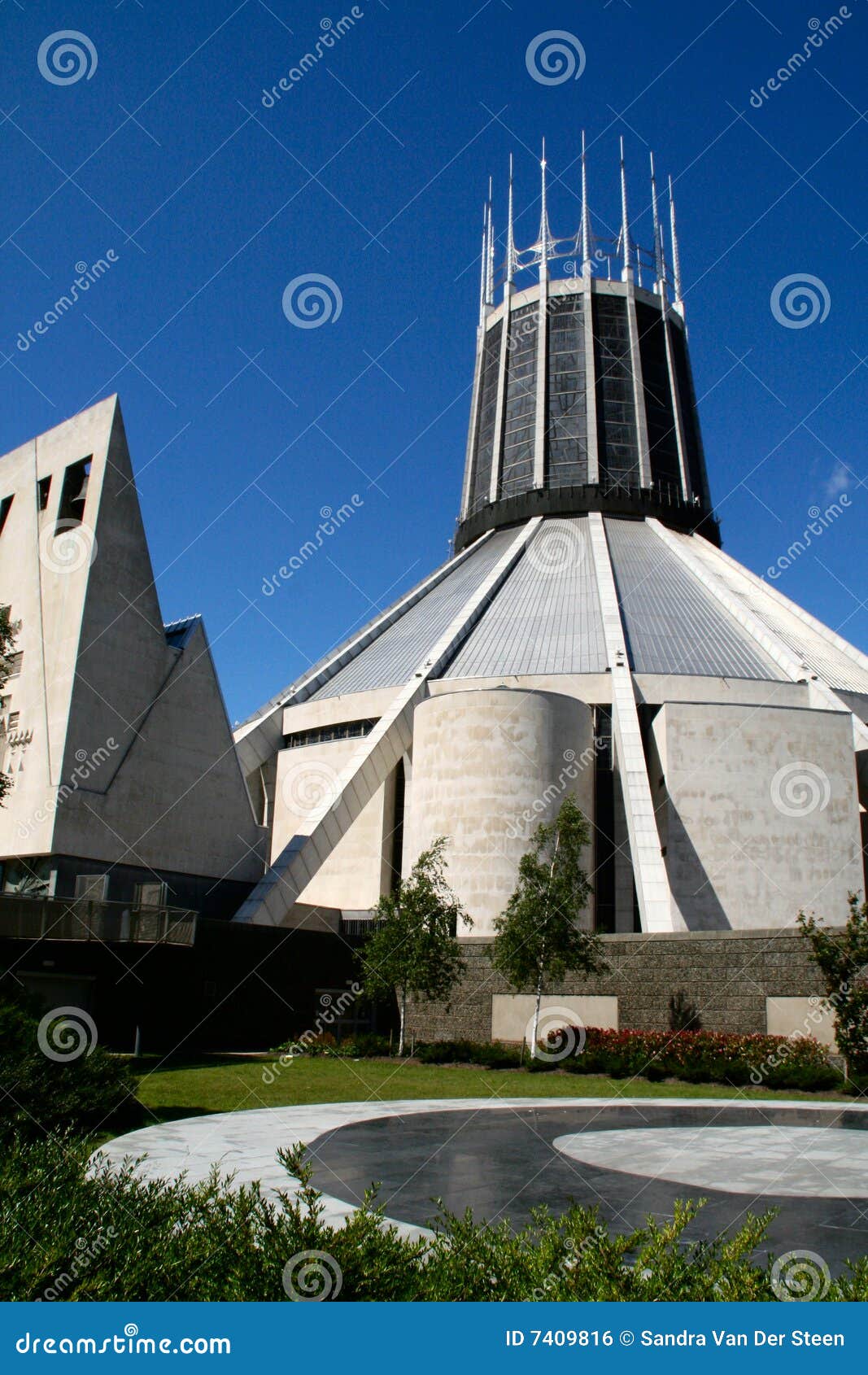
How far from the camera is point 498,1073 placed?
23375 mm

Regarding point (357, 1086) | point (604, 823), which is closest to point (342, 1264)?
point (357, 1086)

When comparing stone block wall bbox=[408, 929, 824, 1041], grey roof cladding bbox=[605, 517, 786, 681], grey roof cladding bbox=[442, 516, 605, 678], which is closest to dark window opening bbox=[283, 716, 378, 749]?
grey roof cladding bbox=[442, 516, 605, 678]

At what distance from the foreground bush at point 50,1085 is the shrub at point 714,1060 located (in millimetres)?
12636

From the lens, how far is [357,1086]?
19234 mm

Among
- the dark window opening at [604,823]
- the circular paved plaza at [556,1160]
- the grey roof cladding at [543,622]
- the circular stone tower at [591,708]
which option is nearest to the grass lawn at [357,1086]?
the circular paved plaza at [556,1160]

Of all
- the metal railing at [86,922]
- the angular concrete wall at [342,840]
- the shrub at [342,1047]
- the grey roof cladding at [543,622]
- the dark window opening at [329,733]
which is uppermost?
the grey roof cladding at [543,622]

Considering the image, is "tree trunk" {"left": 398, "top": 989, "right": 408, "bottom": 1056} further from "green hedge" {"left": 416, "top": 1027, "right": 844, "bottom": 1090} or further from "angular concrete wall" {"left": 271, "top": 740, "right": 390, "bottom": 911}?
"angular concrete wall" {"left": 271, "top": 740, "right": 390, "bottom": 911}

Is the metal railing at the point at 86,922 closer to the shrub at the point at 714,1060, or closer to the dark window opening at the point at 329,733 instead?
the shrub at the point at 714,1060

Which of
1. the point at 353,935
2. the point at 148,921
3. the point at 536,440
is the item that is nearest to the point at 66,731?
the point at 148,921

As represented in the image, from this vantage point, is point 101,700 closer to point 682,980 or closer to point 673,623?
point 682,980

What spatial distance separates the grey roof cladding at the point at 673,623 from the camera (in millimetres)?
37531

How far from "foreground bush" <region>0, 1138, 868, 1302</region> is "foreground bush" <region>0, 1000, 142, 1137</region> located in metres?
5.01

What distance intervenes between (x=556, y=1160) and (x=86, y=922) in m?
14.8

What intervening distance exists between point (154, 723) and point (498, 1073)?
13.6m
